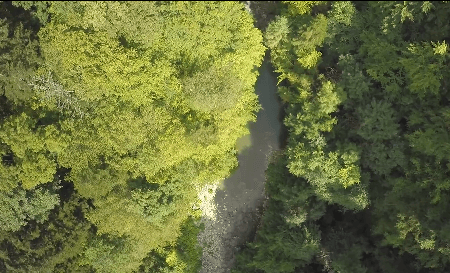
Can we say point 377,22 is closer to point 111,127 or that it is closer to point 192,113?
point 192,113

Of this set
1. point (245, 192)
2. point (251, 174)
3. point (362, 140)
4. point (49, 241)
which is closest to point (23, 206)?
point (49, 241)

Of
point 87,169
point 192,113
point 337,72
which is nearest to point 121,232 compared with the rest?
point 87,169

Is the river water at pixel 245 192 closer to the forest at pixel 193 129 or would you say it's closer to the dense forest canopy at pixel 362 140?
the dense forest canopy at pixel 362 140

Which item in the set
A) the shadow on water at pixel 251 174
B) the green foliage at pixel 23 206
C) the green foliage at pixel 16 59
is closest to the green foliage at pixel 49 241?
the green foliage at pixel 23 206

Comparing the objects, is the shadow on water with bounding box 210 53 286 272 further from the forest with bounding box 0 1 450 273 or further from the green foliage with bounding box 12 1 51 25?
the green foliage with bounding box 12 1 51 25

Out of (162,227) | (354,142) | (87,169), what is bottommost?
(162,227)
